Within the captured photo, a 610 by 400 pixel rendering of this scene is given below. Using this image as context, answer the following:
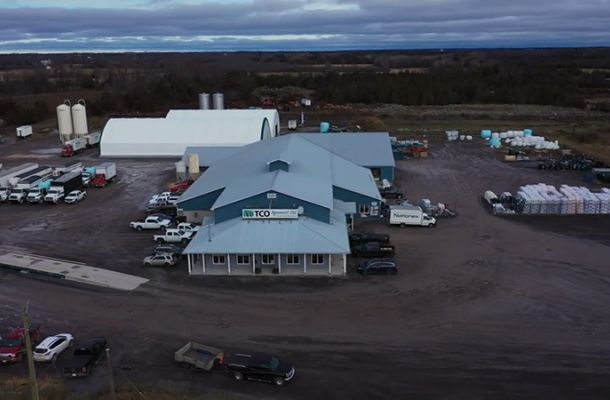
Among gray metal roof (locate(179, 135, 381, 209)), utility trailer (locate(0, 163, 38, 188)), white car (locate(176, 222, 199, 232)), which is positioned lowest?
white car (locate(176, 222, 199, 232))

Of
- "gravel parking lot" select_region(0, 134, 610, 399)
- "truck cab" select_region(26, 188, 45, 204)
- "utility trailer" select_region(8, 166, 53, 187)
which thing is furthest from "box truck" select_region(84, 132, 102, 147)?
"gravel parking lot" select_region(0, 134, 610, 399)

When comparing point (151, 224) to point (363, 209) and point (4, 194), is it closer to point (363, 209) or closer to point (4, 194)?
point (363, 209)

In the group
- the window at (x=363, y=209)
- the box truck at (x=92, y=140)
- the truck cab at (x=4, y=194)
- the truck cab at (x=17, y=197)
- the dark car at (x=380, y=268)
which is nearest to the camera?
the dark car at (x=380, y=268)

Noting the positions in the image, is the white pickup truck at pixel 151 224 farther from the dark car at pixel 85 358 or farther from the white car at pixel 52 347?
the dark car at pixel 85 358

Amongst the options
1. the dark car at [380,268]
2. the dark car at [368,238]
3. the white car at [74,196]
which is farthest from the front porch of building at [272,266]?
the white car at [74,196]

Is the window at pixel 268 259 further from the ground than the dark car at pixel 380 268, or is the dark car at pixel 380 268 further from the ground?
the window at pixel 268 259

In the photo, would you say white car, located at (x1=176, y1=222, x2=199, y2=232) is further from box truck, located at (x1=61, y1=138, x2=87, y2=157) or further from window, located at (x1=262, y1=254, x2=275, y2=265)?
box truck, located at (x1=61, y1=138, x2=87, y2=157)

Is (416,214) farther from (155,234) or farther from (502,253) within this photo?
(155,234)

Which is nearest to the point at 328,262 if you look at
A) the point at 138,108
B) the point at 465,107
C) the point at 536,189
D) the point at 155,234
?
the point at 155,234
